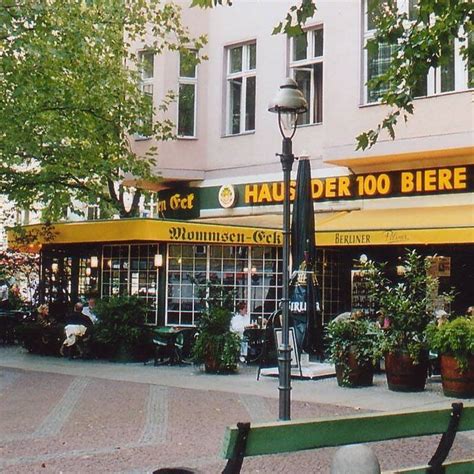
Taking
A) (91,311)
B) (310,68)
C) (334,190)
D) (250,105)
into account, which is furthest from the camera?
(250,105)

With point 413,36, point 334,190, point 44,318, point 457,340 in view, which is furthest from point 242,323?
point 413,36

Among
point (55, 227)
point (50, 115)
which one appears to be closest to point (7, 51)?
point (50, 115)

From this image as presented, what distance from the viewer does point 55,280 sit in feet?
69.6

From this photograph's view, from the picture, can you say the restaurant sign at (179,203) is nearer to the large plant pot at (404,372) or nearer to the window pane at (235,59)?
the window pane at (235,59)

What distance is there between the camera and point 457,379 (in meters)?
12.2

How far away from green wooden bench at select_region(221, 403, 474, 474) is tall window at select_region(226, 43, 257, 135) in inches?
648

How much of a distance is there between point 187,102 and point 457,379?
12.5 m

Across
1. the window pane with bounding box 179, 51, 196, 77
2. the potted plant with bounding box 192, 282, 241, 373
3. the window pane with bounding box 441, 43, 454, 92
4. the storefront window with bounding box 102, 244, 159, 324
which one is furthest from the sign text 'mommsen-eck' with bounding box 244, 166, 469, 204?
the potted plant with bounding box 192, 282, 241, 373

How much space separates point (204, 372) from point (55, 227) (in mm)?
6211

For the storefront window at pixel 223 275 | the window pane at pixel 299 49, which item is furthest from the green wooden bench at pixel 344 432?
the window pane at pixel 299 49

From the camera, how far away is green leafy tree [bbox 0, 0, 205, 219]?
53.0 feet

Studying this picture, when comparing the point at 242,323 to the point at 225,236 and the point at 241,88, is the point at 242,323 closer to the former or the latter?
the point at 225,236

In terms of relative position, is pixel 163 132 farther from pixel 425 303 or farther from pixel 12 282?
pixel 12 282

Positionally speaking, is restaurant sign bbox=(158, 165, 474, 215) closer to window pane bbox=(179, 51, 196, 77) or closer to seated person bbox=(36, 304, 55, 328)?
window pane bbox=(179, 51, 196, 77)
